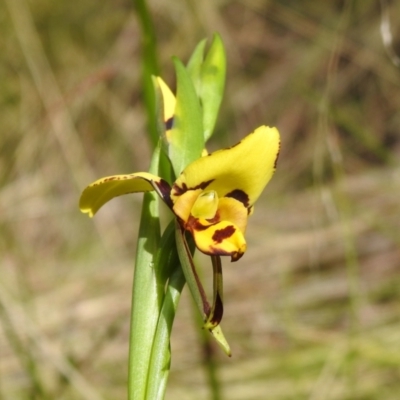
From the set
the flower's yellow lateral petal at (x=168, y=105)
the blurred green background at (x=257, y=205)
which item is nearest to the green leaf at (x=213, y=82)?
the flower's yellow lateral petal at (x=168, y=105)

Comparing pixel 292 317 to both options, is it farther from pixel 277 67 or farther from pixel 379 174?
pixel 277 67

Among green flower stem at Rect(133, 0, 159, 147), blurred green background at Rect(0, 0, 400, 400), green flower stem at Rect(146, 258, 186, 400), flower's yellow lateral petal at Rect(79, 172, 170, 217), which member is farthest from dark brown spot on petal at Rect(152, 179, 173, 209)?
blurred green background at Rect(0, 0, 400, 400)

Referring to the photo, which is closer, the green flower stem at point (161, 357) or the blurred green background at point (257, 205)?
the green flower stem at point (161, 357)

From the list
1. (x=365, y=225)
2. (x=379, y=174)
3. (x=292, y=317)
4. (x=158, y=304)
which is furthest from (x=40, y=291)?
(x=158, y=304)

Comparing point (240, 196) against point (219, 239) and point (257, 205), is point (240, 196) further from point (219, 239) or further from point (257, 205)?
point (257, 205)

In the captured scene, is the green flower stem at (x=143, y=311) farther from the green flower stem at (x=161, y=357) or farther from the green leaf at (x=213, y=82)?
the green leaf at (x=213, y=82)

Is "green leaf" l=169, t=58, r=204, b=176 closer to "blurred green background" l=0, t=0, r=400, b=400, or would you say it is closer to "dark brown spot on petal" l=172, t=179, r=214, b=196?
"dark brown spot on petal" l=172, t=179, r=214, b=196
